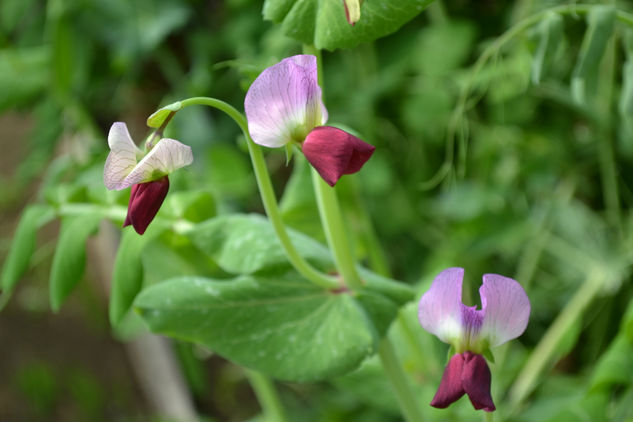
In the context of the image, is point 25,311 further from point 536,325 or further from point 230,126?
point 536,325

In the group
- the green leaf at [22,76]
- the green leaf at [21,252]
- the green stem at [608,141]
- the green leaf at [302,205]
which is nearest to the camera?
the green leaf at [21,252]

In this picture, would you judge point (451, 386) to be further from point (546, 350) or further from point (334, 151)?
point (546, 350)

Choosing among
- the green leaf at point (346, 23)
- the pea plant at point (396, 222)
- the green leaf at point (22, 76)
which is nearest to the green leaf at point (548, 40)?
the pea plant at point (396, 222)

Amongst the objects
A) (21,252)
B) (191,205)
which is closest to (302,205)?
(191,205)

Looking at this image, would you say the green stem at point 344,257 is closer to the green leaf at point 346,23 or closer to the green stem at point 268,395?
the green leaf at point 346,23

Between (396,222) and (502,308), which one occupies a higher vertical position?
(502,308)

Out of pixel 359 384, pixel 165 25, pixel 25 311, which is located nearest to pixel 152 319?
pixel 359 384
